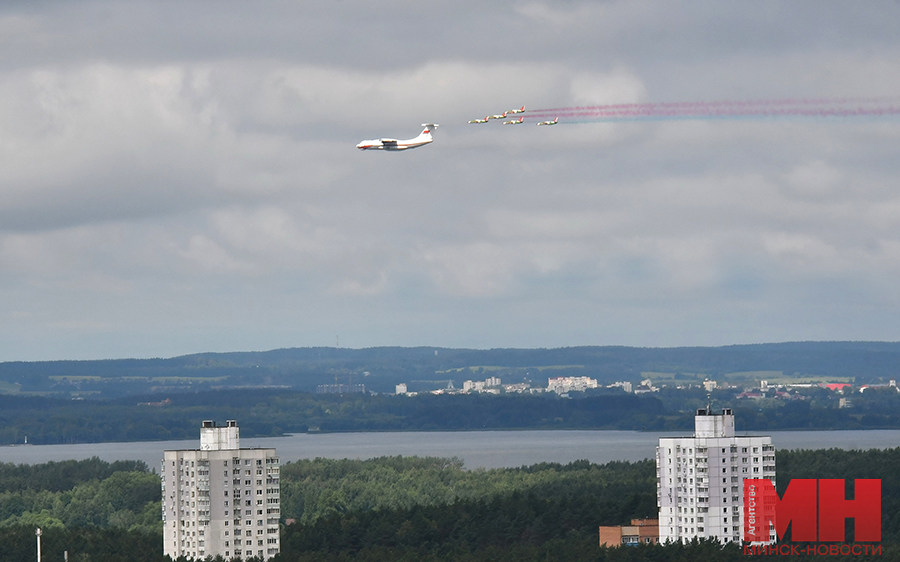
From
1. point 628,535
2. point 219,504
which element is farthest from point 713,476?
point 219,504

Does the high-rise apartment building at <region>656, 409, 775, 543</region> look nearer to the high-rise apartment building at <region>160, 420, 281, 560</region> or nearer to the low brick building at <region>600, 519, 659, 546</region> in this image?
the low brick building at <region>600, 519, 659, 546</region>

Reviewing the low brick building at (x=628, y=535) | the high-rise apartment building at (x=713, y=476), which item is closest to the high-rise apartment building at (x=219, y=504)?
the low brick building at (x=628, y=535)

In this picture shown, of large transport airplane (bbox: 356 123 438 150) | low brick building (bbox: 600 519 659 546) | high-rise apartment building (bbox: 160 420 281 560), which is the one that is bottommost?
low brick building (bbox: 600 519 659 546)

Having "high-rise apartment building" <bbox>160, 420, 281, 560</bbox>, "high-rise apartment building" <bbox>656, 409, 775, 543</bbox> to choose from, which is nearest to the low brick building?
"high-rise apartment building" <bbox>656, 409, 775, 543</bbox>

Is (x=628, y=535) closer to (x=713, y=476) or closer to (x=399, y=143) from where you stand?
(x=713, y=476)

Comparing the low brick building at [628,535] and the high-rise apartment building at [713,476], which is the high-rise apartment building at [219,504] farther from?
the high-rise apartment building at [713,476]

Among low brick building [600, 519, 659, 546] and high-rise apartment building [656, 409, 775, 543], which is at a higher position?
high-rise apartment building [656, 409, 775, 543]

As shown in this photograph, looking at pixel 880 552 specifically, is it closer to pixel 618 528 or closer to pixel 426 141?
pixel 618 528
